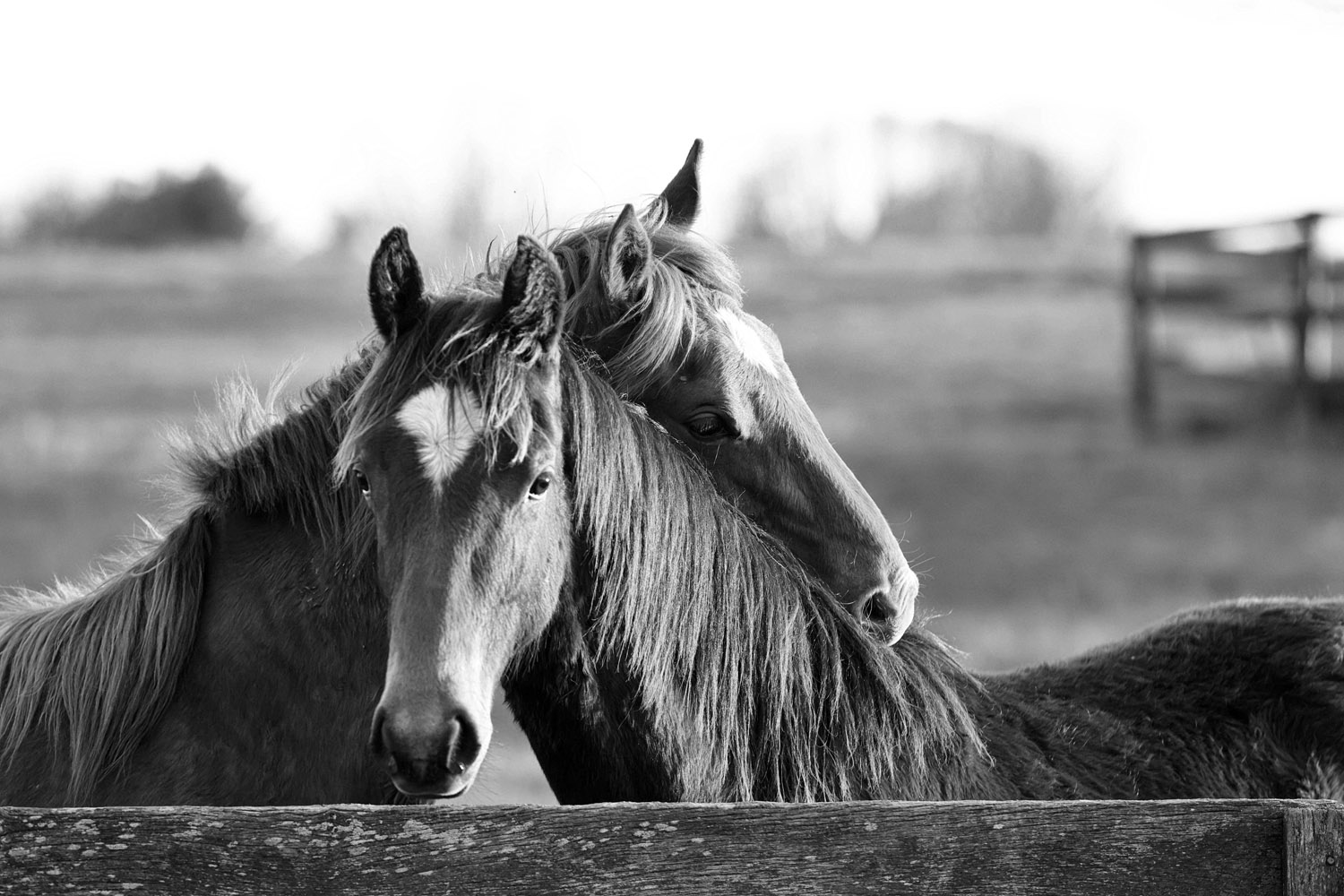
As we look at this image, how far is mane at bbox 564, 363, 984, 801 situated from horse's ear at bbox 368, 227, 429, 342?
0.40 meters

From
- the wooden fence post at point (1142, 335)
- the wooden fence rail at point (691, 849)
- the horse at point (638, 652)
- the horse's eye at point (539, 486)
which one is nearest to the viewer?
the wooden fence rail at point (691, 849)

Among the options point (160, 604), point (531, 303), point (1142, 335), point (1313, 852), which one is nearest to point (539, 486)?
point (531, 303)

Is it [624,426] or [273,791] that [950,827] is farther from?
[273,791]

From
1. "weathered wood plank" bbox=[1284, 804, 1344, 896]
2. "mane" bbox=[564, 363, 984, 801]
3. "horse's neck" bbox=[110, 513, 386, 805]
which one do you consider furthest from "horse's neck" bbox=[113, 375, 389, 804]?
"weathered wood plank" bbox=[1284, 804, 1344, 896]

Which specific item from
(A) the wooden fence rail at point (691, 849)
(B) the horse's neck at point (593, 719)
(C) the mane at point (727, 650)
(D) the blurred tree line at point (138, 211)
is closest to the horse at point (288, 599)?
(C) the mane at point (727, 650)

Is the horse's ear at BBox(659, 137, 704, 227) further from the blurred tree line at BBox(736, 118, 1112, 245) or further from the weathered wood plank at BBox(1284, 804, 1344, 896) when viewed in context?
the blurred tree line at BBox(736, 118, 1112, 245)

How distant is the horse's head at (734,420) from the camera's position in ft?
10.9

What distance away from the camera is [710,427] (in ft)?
11.1

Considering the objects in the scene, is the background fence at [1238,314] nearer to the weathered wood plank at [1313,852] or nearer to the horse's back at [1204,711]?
the horse's back at [1204,711]

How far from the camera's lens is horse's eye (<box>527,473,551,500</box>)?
281 cm

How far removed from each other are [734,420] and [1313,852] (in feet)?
5.63

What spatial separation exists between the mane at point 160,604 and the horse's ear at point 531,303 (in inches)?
27.5

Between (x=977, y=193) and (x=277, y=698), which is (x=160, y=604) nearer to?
(x=277, y=698)

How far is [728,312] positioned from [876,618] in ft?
3.00
